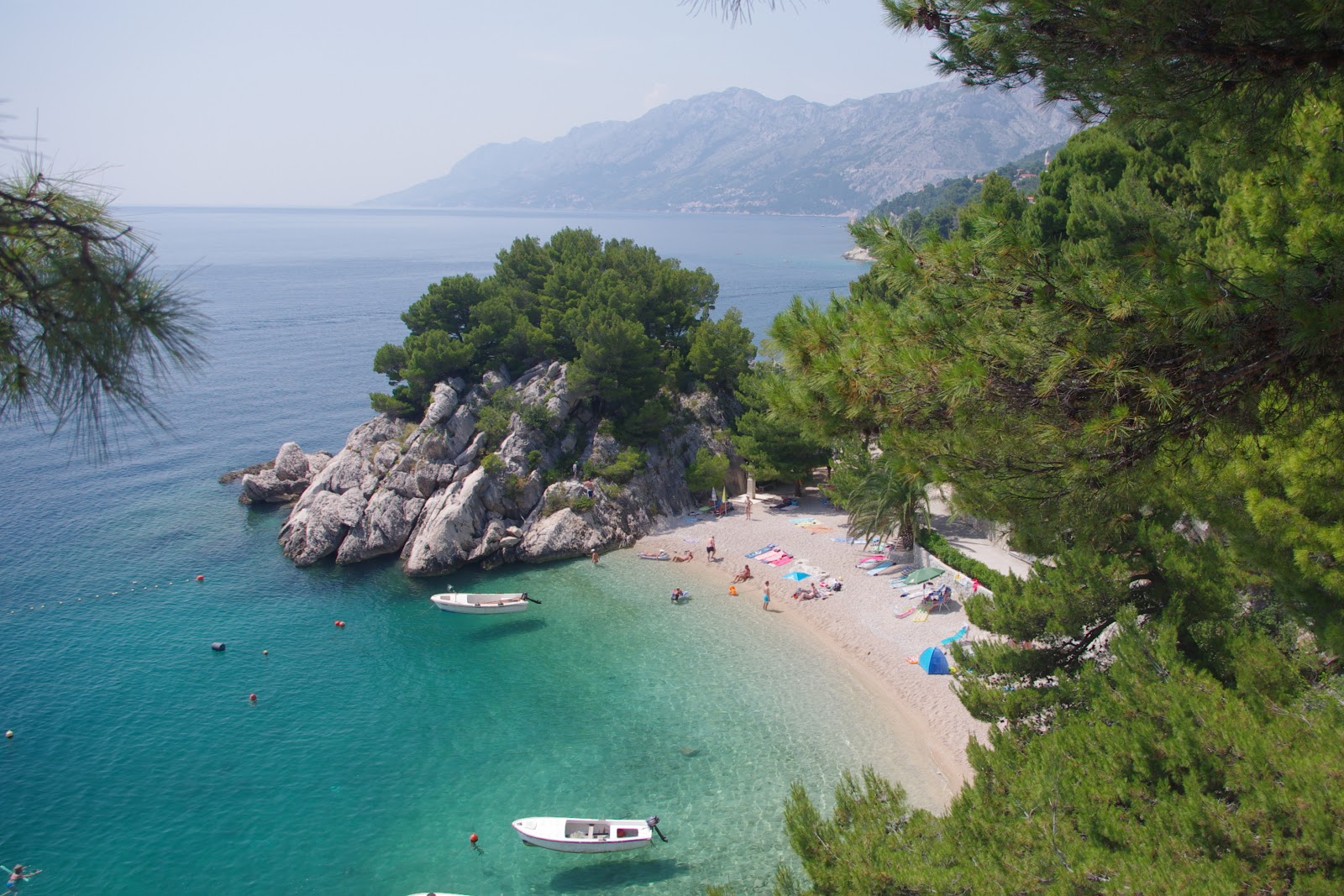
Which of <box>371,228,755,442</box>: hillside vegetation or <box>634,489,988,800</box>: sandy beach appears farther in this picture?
<box>371,228,755,442</box>: hillside vegetation

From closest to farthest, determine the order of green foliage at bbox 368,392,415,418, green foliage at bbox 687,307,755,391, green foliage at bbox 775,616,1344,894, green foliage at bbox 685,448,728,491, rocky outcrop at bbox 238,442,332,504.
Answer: green foliage at bbox 775,616,1344,894 → green foliage at bbox 685,448,728,491 → green foliage at bbox 368,392,415,418 → rocky outcrop at bbox 238,442,332,504 → green foliage at bbox 687,307,755,391

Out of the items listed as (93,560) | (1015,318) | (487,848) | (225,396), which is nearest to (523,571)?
(487,848)

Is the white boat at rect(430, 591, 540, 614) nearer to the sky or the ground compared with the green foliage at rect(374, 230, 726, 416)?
nearer to the ground

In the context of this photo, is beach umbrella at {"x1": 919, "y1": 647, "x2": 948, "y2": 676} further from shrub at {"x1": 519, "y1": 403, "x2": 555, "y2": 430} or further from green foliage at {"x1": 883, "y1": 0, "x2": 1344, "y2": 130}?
shrub at {"x1": 519, "y1": 403, "x2": 555, "y2": 430}

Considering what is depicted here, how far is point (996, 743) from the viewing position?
10328 mm

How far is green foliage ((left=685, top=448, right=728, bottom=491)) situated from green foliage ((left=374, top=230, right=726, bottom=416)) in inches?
139

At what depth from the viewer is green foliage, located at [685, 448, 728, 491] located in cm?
3112

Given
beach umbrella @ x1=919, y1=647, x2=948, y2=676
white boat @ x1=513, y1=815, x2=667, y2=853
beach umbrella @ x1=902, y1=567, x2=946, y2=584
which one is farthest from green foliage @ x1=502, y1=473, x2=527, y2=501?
beach umbrella @ x1=919, y1=647, x2=948, y2=676

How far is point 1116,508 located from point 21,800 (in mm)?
21115

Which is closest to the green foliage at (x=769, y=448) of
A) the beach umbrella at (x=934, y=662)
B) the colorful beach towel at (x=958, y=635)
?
the colorful beach towel at (x=958, y=635)

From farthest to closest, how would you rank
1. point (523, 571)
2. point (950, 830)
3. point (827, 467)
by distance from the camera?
point (827, 467) → point (523, 571) → point (950, 830)

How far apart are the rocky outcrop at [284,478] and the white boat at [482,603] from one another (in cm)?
1251

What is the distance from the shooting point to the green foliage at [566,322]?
3167 centimetres

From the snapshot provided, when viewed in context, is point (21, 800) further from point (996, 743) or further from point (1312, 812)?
point (1312, 812)
